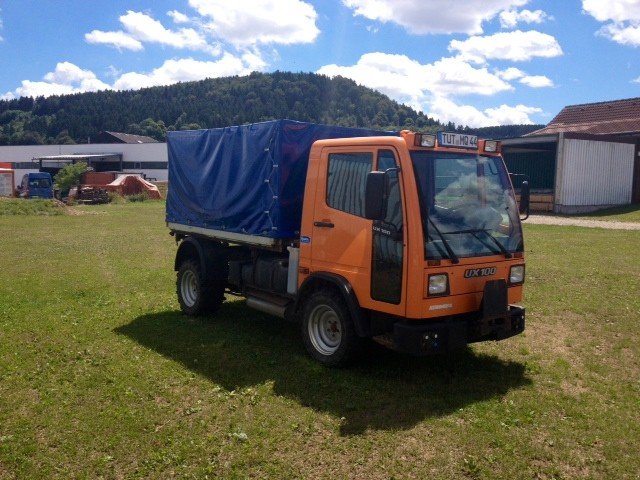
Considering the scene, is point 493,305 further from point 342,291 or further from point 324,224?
point 324,224

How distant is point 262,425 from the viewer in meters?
5.45

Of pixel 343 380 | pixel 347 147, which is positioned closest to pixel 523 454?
pixel 343 380

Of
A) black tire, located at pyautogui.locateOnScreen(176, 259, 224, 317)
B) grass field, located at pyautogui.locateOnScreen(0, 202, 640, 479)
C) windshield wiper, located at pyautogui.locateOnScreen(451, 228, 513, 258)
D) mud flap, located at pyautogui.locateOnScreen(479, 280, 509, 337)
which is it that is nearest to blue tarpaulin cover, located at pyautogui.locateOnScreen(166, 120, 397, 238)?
black tire, located at pyautogui.locateOnScreen(176, 259, 224, 317)

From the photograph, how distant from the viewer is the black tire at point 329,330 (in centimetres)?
649

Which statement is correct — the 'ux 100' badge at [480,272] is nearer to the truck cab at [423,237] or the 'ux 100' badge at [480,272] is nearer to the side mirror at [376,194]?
the truck cab at [423,237]

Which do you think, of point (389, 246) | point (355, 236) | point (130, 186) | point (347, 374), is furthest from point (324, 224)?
point (130, 186)

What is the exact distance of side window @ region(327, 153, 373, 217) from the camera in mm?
6484

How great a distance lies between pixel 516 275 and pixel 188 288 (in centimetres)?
522

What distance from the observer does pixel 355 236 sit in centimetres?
647

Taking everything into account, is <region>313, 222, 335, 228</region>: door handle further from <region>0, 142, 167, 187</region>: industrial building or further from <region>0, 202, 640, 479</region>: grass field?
<region>0, 142, 167, 187</region>: industrial building

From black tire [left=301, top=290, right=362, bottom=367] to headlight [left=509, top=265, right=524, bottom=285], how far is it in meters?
1.79

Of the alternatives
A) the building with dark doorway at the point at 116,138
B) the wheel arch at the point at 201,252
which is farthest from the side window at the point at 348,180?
the building with dark doorway at the point at 116,138

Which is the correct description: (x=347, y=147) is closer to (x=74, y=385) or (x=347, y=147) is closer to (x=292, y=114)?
(x=74, y=385)

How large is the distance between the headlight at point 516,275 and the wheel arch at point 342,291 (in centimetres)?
164
